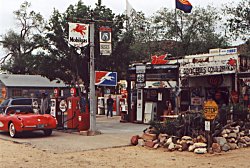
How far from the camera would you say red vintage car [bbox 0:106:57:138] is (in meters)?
16.5

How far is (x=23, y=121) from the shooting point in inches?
648

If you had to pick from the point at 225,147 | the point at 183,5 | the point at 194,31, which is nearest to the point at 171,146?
the point at 225,147

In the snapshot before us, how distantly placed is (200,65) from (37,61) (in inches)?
348

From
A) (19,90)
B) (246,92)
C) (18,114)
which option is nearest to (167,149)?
(18,114)

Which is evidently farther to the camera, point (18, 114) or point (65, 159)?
point (18, 114)

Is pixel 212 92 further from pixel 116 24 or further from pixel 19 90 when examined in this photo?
pixel 19 90

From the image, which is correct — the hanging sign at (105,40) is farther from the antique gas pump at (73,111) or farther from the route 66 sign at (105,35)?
the antique gas pump at (73,111)

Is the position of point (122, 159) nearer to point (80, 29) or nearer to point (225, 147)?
point (225, 147)

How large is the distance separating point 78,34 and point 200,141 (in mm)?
6967

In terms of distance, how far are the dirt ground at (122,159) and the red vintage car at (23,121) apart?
3083 mm

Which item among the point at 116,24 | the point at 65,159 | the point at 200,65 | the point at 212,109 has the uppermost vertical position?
the point at 116,24

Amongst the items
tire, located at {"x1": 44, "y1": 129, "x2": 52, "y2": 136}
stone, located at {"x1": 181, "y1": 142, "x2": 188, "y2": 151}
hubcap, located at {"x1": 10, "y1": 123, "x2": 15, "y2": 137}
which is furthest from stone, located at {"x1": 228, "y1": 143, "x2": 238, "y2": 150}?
hubcap, located at {"x1": 10, "y1": 123, "x2": 15, "y2": 137}

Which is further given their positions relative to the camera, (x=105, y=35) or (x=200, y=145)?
(x=105, y=35)

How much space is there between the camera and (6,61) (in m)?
54.2
